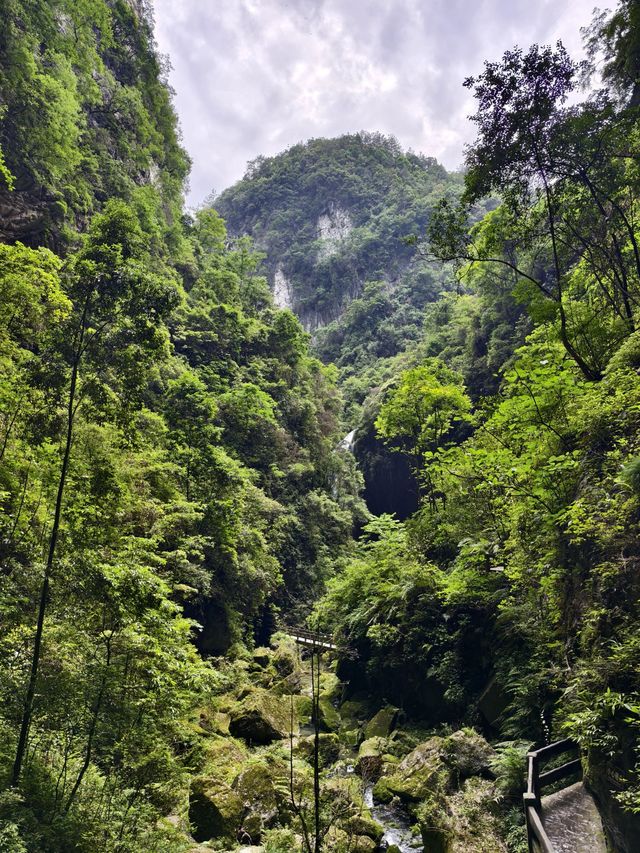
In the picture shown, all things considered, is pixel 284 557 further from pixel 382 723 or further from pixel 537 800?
pixel 537 800

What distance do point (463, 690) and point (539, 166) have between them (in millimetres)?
12343

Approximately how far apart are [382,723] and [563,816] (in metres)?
9.11

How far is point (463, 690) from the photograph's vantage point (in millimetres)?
12625

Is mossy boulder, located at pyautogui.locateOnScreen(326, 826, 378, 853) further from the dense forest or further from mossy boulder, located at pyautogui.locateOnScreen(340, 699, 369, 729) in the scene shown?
mossy boulder, located at pyautogui.locateOnScreen(340, 699, 369, 729)

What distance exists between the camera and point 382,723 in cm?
1422

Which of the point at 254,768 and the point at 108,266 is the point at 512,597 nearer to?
the point at 254,768

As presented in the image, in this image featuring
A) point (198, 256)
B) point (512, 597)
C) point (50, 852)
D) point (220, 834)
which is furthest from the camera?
point (198, 256)

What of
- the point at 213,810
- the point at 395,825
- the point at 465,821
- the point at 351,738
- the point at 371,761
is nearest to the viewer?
the point at 465,821

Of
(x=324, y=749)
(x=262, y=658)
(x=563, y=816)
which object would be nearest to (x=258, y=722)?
(x=324, y=749)

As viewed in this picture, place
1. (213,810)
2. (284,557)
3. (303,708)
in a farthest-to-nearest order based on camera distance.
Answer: (284,557) < (303,708) < (213,810)

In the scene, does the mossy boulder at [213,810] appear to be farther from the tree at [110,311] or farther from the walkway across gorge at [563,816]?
the walkway across gorge at [563,816]

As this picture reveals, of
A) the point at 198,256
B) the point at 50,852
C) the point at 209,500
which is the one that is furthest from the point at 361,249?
the point at 50,852

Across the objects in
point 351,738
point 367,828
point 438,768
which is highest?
point 351,738

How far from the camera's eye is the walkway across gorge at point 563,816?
5227 millimetres
